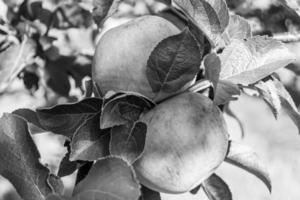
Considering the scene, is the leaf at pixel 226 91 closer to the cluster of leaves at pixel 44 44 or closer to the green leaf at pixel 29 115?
the green leaf at pixel 29 115

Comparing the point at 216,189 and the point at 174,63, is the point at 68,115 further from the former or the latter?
the point at 216,189

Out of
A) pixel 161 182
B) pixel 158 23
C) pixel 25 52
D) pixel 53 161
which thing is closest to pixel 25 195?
pixel 161 182

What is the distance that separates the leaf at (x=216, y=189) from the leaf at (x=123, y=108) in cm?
20

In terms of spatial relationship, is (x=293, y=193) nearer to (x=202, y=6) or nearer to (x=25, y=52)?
(x=25, y=52)

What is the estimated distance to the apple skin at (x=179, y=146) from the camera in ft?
2.30

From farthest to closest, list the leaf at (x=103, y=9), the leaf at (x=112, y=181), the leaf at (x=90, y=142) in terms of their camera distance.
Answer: the leaf at (x=103, y=9), the leaf at (x=90, y=142), the leaf at (x=112, y=181)

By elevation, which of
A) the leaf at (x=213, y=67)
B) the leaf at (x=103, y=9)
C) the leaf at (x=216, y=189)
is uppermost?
the leaf at (x=103, y=9)

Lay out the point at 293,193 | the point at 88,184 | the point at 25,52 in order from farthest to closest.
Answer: the point at 293,193
the point at 25,52
the point at 88,184

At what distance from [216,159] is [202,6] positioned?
0.74 ft

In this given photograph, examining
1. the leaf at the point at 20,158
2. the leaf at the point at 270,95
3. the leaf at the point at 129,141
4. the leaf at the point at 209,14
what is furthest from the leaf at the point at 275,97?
the leaf at the point at 20,158

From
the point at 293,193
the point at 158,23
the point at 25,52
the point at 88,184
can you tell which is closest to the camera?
the point at 88,184

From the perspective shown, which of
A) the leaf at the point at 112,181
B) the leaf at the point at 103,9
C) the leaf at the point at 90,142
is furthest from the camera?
the leaf at the point at 103,9

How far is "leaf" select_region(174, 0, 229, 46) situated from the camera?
0.72 meters

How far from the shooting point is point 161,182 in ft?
2.32
